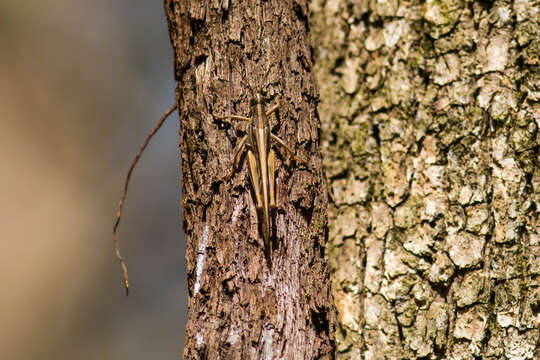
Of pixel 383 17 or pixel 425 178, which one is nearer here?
pixel 425 178

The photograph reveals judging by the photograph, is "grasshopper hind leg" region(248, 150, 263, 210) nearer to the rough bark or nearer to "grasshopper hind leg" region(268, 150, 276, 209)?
"grasshopper hind leg" region(268, 150, 276, 209)

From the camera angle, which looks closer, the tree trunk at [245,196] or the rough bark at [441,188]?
the tree trunk at [245,196]

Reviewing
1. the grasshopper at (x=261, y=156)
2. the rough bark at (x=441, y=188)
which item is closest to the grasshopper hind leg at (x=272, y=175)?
the grasshopper at (x=261, y=156)

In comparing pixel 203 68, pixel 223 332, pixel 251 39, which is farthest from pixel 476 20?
pixel 223 332

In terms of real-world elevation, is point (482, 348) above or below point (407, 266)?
below

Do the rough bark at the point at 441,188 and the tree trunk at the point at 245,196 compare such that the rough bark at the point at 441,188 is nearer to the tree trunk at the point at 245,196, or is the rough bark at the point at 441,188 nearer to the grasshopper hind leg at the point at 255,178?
the tree trunk at the point at 245,196

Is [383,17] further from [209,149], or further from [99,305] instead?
[99,305]
